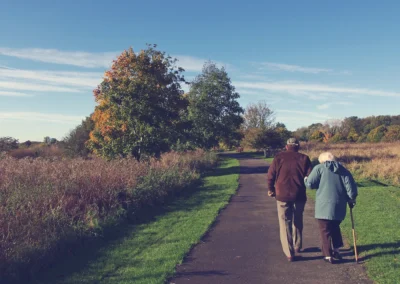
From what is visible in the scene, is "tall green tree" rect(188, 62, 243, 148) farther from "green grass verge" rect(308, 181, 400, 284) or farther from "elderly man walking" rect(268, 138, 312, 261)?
"elderly man walking" rect(268, 138, 312, 261)

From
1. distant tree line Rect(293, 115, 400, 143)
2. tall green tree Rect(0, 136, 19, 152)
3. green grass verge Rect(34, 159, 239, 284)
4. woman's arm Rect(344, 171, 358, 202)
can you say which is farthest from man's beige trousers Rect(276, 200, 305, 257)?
distant tree line Rect(293, 115, 400, 143)

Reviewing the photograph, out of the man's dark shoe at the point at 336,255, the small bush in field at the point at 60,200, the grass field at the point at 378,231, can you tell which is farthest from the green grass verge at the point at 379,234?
the small bush in field at the point at 60,200

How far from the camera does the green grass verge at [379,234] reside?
5.33m

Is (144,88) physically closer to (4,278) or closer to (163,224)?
(163,224)

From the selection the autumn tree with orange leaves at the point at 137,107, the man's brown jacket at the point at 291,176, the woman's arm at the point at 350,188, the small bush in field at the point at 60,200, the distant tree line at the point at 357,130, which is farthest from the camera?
the distant tree line at the point at 357,130

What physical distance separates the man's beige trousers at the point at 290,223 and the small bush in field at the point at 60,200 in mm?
4076

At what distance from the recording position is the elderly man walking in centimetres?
598

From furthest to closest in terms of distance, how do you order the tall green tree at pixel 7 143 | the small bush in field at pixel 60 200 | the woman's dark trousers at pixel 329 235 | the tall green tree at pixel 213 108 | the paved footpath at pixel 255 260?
the tall green tree at pixel 213 108, the tall green tree at pixel 7 143, the small bush in field at pixel 60 200, the woman's dark trousers at pixel 329 235, the paved footpath at pixel 255 260

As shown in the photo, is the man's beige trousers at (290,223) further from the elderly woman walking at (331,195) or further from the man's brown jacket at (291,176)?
the elderly woman walking at (331,195)

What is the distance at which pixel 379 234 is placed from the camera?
7.19 m

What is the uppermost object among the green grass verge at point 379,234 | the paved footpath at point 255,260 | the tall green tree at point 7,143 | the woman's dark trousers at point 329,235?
the tall green tree at point 7,143

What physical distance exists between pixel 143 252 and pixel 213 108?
102 ft

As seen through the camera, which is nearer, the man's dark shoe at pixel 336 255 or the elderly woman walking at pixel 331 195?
the elderly woman walking at pixel 331 195

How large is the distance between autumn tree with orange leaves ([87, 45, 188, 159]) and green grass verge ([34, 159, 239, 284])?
10.1 meters
